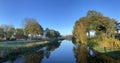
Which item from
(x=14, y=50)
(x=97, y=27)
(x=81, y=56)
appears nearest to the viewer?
(x=81, y=56)

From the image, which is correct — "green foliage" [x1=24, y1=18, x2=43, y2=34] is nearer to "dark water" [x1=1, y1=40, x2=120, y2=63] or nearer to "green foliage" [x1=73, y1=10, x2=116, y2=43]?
"green foliage" [x1=73, y1=10, x2=116, y2=43]

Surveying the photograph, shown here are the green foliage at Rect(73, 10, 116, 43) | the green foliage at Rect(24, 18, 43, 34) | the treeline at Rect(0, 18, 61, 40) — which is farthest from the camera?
the treeline at Rect(0, 18, 61, 40)

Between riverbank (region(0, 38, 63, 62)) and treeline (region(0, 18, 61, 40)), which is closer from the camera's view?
riverbank (region(0, 38, 63, 62))

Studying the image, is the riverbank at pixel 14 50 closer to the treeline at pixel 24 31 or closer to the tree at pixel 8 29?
the treeline at pixel 24 31

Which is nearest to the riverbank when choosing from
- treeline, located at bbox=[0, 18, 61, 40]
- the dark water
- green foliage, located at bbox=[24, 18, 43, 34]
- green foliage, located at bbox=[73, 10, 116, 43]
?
the dark water

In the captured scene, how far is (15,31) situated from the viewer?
12562 centimetres

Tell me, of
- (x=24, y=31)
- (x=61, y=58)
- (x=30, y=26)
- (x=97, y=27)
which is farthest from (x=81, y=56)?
(x=24, y=31)

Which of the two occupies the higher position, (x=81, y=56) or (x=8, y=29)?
Result: (x=8, y=29)

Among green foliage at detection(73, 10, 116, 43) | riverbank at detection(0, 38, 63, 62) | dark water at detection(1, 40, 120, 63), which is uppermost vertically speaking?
green foliage at detection(73, 10, 116, 43)

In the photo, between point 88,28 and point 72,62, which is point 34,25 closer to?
point 88,28

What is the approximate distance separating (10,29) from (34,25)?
102 feet

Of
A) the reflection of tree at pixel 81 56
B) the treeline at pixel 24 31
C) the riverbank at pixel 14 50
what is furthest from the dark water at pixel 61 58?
the treeline at pixel 24 31

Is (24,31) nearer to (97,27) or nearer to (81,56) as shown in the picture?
(97,27)

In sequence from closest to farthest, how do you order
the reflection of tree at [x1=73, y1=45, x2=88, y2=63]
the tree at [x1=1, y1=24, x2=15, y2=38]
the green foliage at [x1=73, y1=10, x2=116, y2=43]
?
1. the reflection of tree at [x1=73, y1=45, x2=88, y2=63]
2. the green foliage at [x1=73, y1=10, x2=116, y2=43]
3. the tree at [x1=1, y1=24, x2=15, y2=38]
